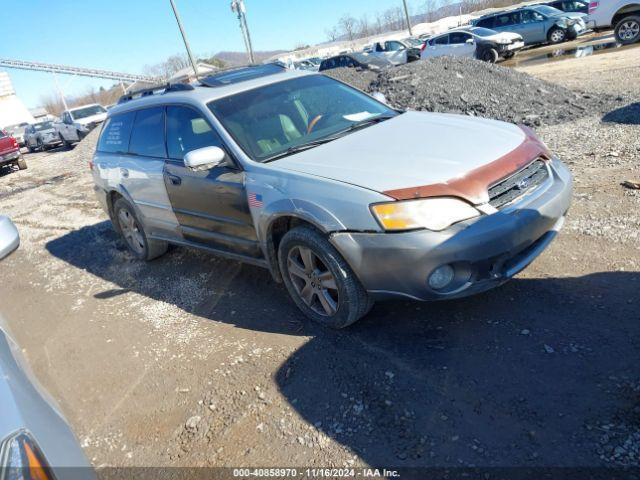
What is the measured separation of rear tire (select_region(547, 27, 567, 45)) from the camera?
2244 centimetres

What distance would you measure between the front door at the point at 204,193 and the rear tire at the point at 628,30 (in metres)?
16.4

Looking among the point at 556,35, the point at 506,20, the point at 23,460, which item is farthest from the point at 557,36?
the point at 23,460

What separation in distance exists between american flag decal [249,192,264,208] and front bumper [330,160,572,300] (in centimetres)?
74

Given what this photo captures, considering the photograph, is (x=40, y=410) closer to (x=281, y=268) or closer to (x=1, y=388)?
(x=1, y=388)

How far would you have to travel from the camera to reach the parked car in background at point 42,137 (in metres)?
25.7

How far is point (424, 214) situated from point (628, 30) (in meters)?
17.1

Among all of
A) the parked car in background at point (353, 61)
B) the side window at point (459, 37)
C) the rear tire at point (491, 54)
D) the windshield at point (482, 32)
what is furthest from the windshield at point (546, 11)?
the parked car in background at point (353, 61)

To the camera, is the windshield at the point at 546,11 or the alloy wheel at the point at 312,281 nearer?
the alloy wheel at the point at 312,281

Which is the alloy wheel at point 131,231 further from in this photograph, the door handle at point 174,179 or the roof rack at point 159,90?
the door handle at point 174,179

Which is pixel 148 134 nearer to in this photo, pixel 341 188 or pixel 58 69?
pixel 341 188

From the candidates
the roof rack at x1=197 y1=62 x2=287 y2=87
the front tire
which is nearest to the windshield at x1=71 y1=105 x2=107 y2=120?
the roof rack at x1=197 y1=62 x2=287 y2=87

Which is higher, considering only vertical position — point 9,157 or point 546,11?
point 9,157

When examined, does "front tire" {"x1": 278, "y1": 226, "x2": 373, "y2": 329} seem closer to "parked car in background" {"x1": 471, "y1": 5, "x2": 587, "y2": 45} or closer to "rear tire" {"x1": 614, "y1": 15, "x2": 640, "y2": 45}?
"rear tire" {"x1": 614, "y1": 15, "x2": 640, "y2": 45}

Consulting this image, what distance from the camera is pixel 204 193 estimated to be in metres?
4.09
